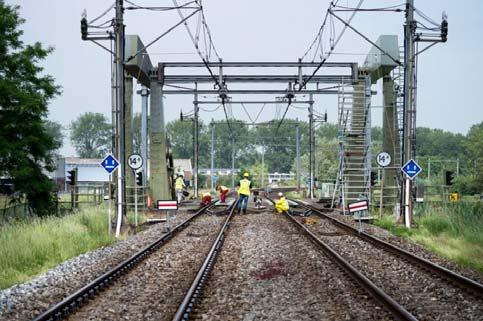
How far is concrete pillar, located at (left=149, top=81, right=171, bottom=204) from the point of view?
3116 cm

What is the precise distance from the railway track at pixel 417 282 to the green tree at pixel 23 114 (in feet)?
47.5

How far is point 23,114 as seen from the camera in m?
25.2

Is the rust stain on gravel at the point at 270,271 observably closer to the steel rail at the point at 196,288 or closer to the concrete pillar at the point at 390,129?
the steel rail at the point at 196,288

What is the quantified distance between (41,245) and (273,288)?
6695 millimetres

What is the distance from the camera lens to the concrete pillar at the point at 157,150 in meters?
31.2

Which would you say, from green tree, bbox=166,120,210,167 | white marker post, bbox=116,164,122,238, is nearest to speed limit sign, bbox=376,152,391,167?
white marker post, bbox=116,164,122,238

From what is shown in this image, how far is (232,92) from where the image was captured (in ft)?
109

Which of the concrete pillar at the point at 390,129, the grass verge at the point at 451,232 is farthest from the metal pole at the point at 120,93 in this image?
the concrete pillar at the point at 390,129

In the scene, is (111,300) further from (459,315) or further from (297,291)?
(459,315)

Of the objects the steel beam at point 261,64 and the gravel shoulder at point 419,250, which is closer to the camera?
the gravel shoulder at point 419,250

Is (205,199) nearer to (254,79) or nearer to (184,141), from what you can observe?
(254,79)

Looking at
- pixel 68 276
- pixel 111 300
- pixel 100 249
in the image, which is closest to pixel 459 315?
pixel 111 300

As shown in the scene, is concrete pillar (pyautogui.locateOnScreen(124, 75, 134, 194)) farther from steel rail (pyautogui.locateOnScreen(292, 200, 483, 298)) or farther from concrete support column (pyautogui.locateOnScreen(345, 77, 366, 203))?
steel rail (pyautogui.locateOnScreen(292, 200, 483, 298))

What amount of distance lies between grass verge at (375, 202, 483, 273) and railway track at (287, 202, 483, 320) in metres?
1.20
